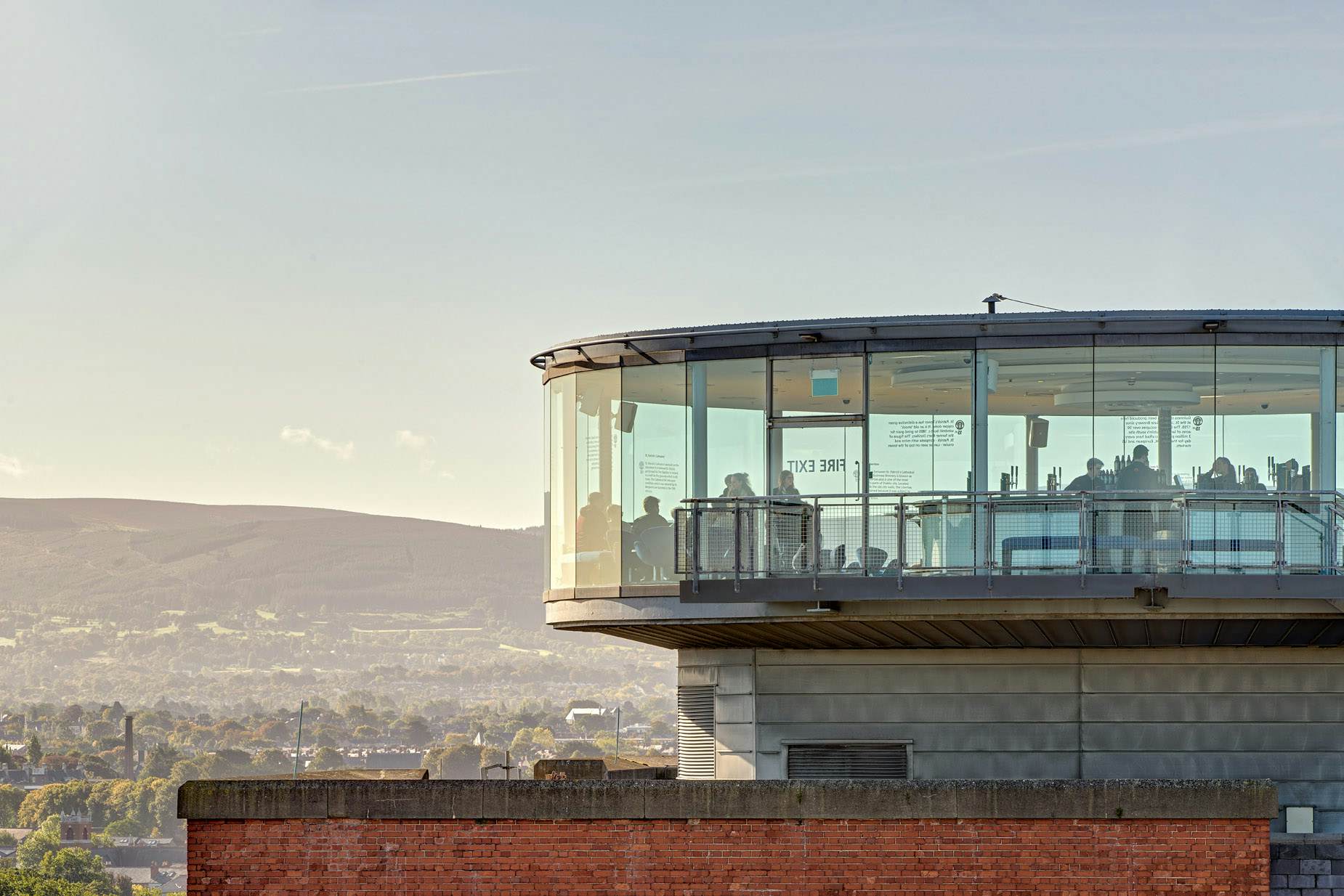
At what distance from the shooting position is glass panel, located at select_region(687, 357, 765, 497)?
24.0 metres

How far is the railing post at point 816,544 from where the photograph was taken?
2225cm

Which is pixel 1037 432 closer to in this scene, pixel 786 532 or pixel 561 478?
pixel 786 532

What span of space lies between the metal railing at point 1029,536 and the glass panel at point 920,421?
18.1 inches

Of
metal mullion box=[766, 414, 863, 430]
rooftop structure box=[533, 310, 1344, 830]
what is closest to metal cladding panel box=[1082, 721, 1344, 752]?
rooftop structure box=[533, 310, 1344, 830]

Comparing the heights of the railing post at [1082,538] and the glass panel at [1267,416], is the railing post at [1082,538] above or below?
below

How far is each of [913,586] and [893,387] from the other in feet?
8.99

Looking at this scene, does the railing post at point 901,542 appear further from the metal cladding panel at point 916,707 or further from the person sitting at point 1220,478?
the person sitting at point 1220,478

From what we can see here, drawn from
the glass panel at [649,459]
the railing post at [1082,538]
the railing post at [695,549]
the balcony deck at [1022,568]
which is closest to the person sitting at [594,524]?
the glass panel at [649,459]

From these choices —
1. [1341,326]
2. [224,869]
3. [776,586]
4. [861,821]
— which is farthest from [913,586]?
[224,869]

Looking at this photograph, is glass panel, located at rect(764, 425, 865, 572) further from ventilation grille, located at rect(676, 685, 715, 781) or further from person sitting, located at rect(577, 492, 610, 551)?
ventilation grille, located at rect(676, 685, 715, 781)

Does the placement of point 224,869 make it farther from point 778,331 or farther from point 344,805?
point 778,331

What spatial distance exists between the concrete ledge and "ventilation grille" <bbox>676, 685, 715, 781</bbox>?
5.75 meters

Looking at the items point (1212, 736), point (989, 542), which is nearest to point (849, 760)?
point (989, 542)

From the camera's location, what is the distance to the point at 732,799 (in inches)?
759
